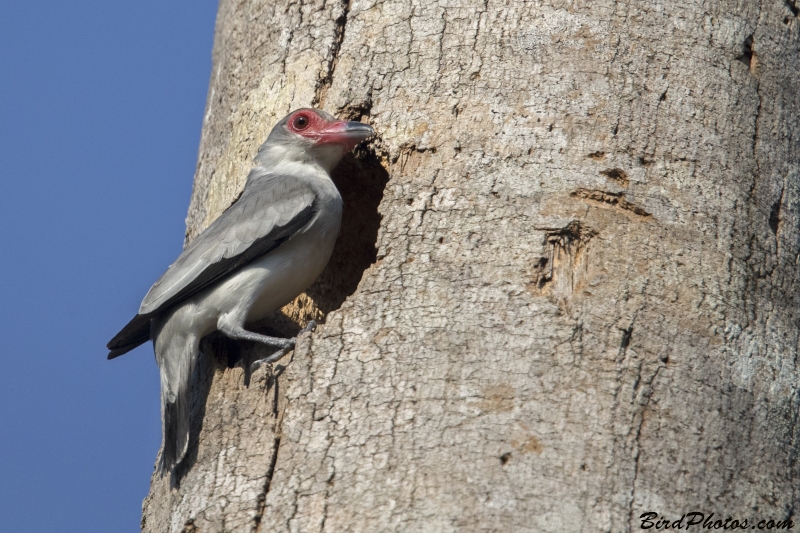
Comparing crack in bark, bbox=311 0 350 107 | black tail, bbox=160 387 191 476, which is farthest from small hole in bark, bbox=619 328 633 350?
crack in bark, bbox=311 0 350 107

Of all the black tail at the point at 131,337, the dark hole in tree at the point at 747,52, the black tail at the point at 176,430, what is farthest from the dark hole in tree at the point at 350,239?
the dark hole in tree at the point at 747,52

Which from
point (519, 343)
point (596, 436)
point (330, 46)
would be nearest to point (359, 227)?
point (330, 46)

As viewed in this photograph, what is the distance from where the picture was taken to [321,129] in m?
4.94

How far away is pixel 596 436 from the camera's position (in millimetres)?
3430

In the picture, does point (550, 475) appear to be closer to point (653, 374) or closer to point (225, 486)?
point (653, 374)

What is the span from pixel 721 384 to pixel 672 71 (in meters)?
1.46

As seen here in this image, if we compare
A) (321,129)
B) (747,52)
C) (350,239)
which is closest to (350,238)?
(350,239)

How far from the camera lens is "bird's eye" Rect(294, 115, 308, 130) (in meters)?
5.04

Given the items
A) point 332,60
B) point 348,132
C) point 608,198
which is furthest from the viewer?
point 332,60

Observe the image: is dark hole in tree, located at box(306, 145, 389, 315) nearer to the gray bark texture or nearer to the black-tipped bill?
the black-tipped bill

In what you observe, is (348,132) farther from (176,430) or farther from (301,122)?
(176,430)

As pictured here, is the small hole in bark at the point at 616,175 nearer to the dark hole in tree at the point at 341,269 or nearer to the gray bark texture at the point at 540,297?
the gray bark texture at the point at 540,297

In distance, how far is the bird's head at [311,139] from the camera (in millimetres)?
4707

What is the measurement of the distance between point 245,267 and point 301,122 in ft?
2.78
